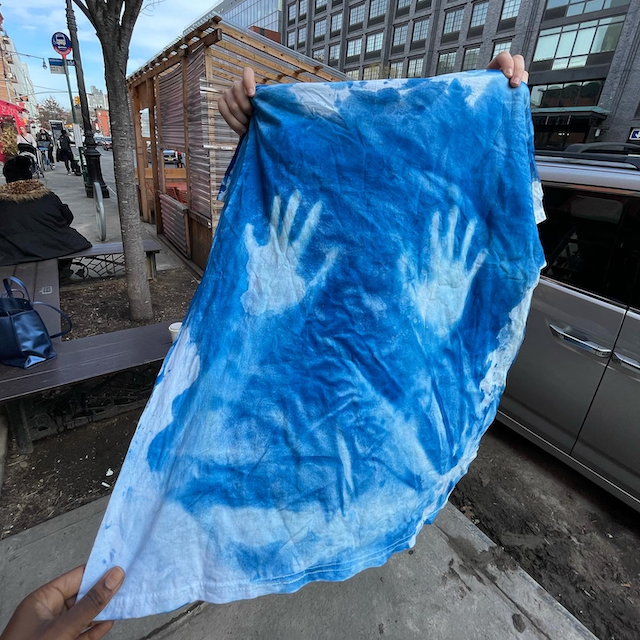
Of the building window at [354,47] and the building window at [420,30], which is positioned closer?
the building window at [420,30]

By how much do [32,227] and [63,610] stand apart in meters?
5.47

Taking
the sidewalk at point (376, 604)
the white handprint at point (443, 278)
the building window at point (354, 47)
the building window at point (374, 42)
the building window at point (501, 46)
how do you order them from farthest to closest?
the building window at point (354, 47)
the building window at point (374, 42)
the building window at point (501, 46)
the sidewalk at point (376, 604)
the white handprint at point (443, 278)

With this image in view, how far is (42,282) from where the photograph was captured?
14.3ft

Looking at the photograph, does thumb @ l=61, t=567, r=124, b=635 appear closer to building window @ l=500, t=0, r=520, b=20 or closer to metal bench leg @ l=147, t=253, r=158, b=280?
metal bench leg @ l=147, t=253, r=158, b=280

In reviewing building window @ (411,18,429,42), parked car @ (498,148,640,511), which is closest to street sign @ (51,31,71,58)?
parked car @ (498,148,640,511)

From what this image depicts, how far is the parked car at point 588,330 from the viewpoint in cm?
230

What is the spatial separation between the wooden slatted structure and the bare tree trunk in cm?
159

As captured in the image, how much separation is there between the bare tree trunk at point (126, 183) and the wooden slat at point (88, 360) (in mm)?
1347

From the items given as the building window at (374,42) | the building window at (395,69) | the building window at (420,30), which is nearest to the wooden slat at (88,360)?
the building window at (420,30)

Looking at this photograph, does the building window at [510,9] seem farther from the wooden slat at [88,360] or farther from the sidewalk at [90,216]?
the wooden slat at [88,360]

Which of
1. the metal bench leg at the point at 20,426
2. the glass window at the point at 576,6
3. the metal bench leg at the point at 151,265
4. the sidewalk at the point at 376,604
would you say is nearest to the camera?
the sidewalk at the point at 376,604

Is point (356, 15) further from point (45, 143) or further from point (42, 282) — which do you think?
point (42, 282)

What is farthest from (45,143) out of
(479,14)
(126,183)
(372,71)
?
(372,71)

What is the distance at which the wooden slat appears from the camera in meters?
2.52
